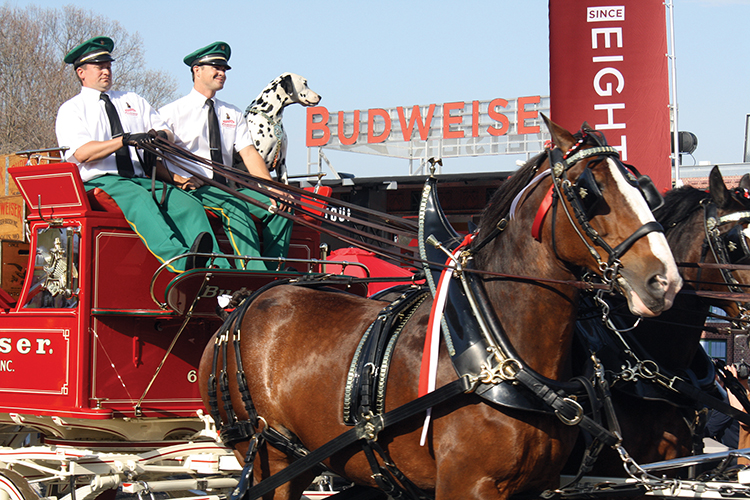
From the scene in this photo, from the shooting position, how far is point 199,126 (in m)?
5.20

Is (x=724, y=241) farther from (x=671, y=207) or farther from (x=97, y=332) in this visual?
(x=97, y=332)

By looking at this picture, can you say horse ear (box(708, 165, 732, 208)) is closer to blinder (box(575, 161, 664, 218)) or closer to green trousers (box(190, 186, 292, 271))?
blinder (box(575, 161, 664, 218))

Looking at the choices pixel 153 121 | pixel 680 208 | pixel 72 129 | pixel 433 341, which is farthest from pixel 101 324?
pixel 680 208

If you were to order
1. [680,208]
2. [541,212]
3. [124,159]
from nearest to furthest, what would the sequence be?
[541,212]
[680,208]
[124,159]

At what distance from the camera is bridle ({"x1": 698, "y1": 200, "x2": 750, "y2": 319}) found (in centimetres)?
371

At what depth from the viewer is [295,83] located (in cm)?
636

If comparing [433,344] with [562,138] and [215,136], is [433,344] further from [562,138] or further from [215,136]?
[215,136]

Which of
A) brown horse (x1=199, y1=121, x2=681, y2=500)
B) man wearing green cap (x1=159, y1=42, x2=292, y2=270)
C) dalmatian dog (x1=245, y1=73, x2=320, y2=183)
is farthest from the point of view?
dalmatian dog (x1=245, y1=73, x2=320, y2=183)

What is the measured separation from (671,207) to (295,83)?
3.44 m

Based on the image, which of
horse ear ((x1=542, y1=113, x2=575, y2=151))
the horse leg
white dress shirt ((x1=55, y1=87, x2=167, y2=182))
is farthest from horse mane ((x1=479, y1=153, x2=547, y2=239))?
white dress shirt ((x1=55, y1=87, x2=167, y2=182))

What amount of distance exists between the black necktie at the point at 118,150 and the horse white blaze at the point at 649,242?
10.6ft

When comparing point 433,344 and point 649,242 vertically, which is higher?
point 649,242

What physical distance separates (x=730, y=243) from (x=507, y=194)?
1.40 meters

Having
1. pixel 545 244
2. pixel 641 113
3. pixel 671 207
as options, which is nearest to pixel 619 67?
pixel 641 113
